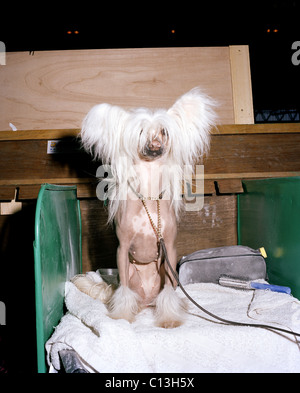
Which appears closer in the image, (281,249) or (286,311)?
(286,311)

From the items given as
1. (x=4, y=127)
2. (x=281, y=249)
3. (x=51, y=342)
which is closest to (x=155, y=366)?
(x=51, y=342)

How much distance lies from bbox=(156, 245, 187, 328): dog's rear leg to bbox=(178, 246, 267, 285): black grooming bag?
29 centimetres

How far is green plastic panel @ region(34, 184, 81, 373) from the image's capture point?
888 mm

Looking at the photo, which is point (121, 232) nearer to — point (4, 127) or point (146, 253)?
point (146, 253)

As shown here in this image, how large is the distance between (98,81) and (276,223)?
1.20 meters

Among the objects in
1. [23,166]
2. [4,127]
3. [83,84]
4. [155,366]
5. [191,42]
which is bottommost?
[155,366]

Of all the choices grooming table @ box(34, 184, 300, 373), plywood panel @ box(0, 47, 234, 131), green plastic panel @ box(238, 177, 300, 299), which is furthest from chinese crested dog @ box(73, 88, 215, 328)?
plywood panel @ box(0, 47, 234, 131)

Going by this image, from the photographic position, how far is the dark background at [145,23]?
8.83 feet

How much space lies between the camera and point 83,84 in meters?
1.75

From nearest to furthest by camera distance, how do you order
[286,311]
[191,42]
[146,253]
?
1. [286,311]
2. [146,253]
3. [191,42]

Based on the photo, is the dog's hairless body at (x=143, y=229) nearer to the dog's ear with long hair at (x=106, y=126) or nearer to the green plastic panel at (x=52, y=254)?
the dog's ear with long hair at (x=106, y=126)

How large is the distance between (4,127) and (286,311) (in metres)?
1.62

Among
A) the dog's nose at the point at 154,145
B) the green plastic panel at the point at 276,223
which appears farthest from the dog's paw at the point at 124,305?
the green plastic panel at the point at 276,223

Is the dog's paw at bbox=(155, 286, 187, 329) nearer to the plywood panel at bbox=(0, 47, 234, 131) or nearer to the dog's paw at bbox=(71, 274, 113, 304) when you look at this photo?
the dog's paw at bbox=(71, 274, 113, 304)
